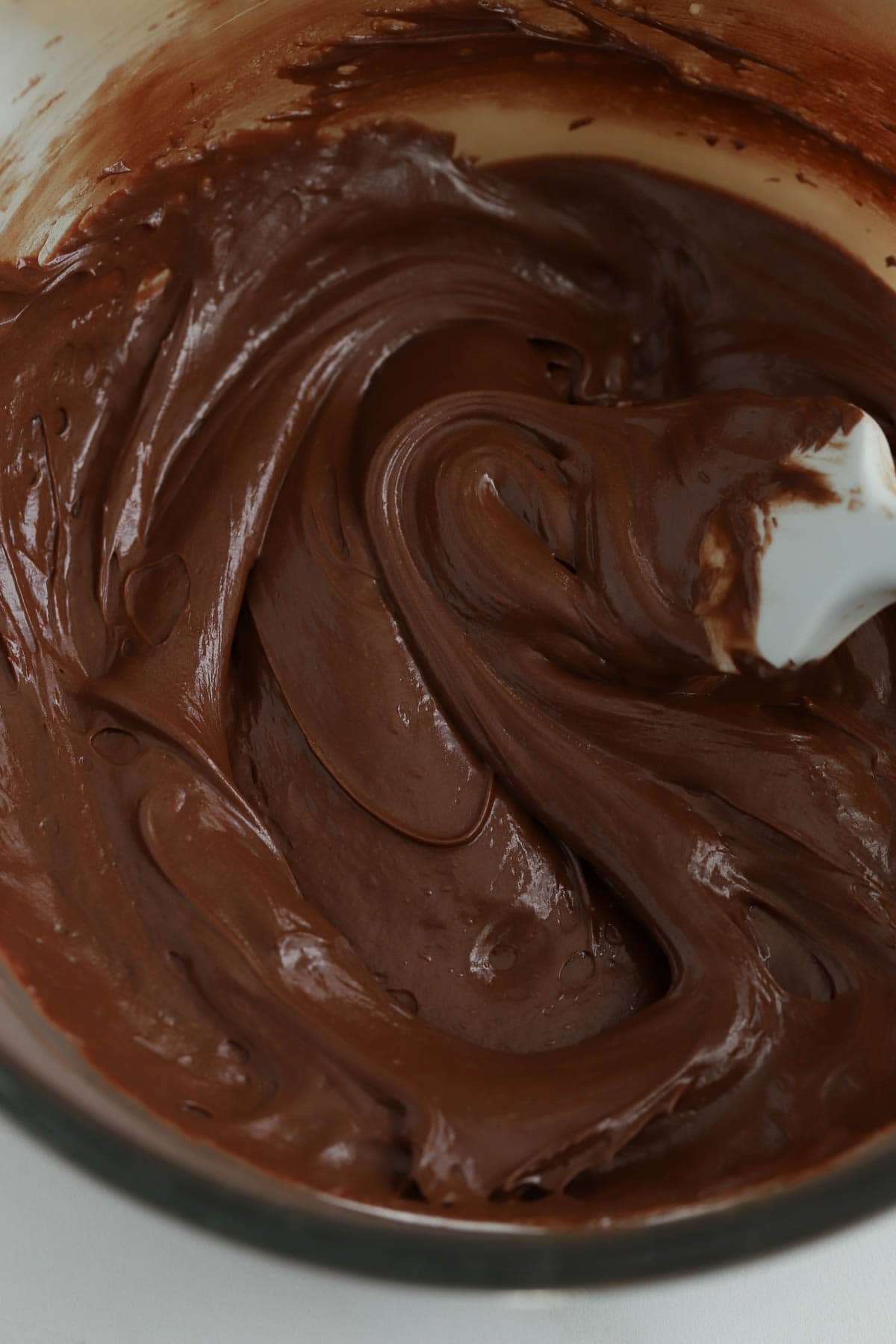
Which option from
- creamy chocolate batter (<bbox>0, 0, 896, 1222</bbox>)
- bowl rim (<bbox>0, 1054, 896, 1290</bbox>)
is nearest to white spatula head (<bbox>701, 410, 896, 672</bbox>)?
creamy chocolate batter (<bbox>0, 0, 896, 1222</bbox>)

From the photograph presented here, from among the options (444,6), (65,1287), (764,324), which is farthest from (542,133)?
(65,1287)

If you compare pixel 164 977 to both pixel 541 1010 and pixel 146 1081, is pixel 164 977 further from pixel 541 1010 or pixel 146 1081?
pixel 541 1010

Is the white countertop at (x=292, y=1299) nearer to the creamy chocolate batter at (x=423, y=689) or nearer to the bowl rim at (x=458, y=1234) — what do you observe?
the creamy chocolate batter at (x=423, y=689)

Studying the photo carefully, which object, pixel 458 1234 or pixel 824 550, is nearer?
pixel 458 1234

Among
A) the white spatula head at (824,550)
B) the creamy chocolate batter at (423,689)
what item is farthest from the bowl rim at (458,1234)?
the white spatula head at (824,550)

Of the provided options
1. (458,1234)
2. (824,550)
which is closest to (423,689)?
(824,550)

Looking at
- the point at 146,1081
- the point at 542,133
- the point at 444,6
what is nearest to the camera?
the point at 146,1081

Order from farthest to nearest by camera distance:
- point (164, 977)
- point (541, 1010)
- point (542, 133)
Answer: point (542, 133)
point (541, 1010)
point (164, 977)

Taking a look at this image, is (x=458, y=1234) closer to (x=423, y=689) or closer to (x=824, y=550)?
(x=423, y=689)
